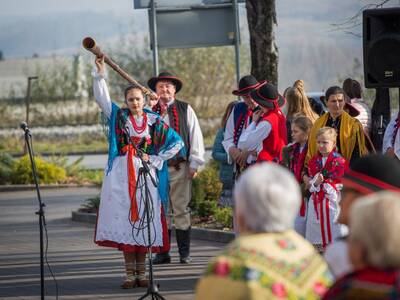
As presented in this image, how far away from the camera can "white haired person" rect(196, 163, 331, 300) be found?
4.36 m

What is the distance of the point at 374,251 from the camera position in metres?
4.05

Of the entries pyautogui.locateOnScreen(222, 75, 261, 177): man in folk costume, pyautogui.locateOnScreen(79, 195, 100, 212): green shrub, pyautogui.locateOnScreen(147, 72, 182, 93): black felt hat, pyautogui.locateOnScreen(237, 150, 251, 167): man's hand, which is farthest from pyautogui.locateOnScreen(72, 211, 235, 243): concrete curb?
pyautogui.locateOnScreen(79, 195, 100, 212): green shrub

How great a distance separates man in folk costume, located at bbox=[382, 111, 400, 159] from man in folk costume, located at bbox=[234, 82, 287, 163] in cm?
96

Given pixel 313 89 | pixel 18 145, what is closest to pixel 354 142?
pixel 313 89

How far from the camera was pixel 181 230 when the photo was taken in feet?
40.9

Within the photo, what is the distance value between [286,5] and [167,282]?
12282 mm

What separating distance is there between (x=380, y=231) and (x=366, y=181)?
1151 mm

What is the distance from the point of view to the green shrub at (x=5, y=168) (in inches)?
940

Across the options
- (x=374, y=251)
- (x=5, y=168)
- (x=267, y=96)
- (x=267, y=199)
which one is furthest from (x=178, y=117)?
(x=5, y=168)

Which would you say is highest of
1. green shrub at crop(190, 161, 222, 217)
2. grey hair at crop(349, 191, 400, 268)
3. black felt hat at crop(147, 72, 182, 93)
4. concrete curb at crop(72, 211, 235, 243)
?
black felt hat at crop(147, 72, 182, 93)

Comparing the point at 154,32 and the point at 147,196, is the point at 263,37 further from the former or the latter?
the point at 147,196

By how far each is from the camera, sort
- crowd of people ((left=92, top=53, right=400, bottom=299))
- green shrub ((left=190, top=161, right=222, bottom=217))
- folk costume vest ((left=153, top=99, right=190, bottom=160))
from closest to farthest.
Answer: crowd of people ((left=92, top=53, right=400, bottom=299)) → folk costume vest ((left=153, top=99, right=190, bottom=160)) → green shrub ((left=190, top=161, right=222, bottom=217))

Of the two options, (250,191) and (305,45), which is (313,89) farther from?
(250,191)

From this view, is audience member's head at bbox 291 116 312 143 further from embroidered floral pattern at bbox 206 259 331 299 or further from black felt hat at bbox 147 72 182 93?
embroidered floral pattern at bbox 206 259 331 299
